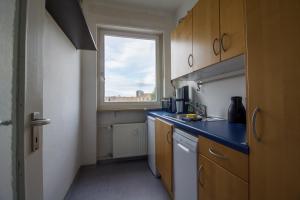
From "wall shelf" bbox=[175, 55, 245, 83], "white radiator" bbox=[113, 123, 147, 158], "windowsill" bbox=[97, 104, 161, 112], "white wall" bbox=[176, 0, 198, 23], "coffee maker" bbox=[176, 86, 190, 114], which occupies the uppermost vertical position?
"white wall" bbox=[176, 0, 198, 23]

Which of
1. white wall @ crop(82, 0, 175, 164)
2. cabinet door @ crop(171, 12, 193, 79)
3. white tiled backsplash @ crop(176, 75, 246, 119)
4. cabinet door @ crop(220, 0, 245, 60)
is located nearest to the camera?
cabinet door @ crop(220, 0, 245, 60)

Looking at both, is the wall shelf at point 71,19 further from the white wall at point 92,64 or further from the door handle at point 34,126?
the door handle at point 34,126

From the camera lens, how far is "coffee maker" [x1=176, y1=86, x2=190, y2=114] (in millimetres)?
2225

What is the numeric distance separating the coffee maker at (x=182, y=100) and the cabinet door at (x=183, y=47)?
0.24 metres

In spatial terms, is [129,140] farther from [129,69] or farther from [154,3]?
[154,3]

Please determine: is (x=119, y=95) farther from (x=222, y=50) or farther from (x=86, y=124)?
(x=222, y=50)

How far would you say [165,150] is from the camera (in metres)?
1.75

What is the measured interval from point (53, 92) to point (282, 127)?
5.12 feet

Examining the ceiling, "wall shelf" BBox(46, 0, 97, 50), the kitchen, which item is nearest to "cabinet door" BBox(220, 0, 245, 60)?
the kitchen

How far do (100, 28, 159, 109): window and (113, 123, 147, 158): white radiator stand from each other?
0.43 m

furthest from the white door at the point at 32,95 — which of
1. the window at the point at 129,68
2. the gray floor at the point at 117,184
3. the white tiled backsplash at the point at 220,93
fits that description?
the window at the point at 129,68

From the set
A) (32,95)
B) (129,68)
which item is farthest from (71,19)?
(129,68)

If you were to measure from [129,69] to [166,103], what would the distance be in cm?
90

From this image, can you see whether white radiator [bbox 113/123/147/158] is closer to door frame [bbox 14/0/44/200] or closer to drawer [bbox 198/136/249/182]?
drawer [bbox 198/136/249/182]
